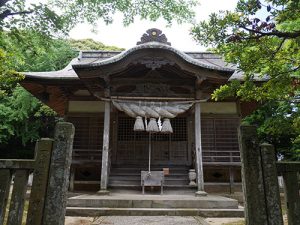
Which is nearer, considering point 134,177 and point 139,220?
point 139,220

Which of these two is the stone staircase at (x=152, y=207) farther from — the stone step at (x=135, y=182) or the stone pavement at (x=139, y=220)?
the stone step at (x=135, y=182)

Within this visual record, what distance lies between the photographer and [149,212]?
7797 millimetres

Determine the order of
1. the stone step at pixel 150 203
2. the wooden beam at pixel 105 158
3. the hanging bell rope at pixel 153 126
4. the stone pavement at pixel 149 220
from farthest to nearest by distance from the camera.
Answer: the hanging bell rope at pixel 153 126
the wooden beam at pixel 105 158
the stone step at pixel 150 203
the stone pavement at pixel 149 220

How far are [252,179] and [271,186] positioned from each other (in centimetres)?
26

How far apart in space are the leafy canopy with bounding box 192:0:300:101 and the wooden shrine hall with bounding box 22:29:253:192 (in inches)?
174

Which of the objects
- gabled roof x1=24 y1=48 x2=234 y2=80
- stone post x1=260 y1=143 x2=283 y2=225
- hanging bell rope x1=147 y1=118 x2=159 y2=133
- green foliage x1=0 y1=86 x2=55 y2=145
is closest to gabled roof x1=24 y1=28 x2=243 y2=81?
gabled roof x1=24 y1=48 x2=234 y2=80

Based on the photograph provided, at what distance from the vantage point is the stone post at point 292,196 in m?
3.61

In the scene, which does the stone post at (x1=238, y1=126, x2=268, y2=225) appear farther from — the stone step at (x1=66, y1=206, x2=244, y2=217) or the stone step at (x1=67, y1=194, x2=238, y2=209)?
the stone step at (x1=67, y1=194, x2=238, y2=209)

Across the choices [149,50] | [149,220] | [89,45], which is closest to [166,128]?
[149,50]

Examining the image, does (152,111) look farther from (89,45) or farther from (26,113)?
(89,45)

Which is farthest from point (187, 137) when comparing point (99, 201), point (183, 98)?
point (99, 201)

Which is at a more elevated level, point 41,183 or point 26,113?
point 26,113

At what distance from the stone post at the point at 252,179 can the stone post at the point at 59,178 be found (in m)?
2.53

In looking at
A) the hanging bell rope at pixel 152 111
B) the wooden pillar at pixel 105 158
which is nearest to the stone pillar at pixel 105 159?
the wooden pillar at pixel 105 158
